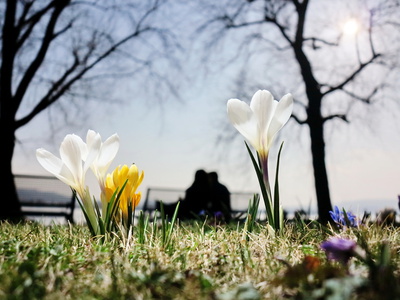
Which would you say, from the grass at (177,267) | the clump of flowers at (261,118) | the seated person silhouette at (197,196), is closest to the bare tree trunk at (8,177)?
the seated person silhouette at (197,196)

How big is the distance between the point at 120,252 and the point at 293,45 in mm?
11095

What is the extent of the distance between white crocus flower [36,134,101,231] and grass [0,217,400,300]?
356mm

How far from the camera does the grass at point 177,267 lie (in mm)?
1714

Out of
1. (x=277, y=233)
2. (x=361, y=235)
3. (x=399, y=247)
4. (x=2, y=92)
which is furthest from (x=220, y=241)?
(x=2, y=92)

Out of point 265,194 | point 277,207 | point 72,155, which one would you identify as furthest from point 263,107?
point 72,155

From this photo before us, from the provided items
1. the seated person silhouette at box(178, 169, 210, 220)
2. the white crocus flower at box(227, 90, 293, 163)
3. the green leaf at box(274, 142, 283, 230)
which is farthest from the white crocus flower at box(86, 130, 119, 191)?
the seated person silhouette at box(178, 169, 210, 220)

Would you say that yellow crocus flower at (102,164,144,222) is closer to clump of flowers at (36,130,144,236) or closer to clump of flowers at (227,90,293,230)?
clump of flowers at (36,130,144,236)

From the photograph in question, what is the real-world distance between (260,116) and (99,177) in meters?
1.11

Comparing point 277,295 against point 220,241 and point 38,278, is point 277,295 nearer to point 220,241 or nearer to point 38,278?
point 38,278

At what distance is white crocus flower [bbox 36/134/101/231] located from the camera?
2820 millimetres

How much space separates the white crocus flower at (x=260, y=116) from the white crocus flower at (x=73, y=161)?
86cm

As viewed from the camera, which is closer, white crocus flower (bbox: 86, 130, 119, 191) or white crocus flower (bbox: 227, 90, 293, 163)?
white crocus flower (bbox: 227, 90, 293, 163)

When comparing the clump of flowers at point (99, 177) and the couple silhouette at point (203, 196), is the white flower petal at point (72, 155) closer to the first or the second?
the clump of flowers at point (99, 177)

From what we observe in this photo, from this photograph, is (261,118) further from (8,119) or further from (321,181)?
(8,119)
